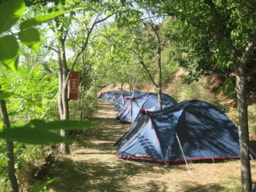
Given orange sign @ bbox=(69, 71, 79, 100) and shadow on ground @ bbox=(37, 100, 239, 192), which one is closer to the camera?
shadow on ground @ bbox=(37, 100, 239, 192)

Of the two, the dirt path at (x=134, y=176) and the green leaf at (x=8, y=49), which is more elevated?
the green leaf at (x=8, y=49)

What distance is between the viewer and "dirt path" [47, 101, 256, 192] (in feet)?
18.0

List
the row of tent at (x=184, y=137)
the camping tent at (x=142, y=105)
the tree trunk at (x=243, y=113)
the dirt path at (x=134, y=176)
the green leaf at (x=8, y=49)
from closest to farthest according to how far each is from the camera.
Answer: the green leaf at (x=8, y=49) < the tree trunk at (x=243, y=113) < the dirt path at (x=134, y=176) < the row of tent at (x=184, y=137) < the camping tent at (x=142, y=105)

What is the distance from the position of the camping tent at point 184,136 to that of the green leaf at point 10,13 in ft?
22.1

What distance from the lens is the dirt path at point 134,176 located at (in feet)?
18.0

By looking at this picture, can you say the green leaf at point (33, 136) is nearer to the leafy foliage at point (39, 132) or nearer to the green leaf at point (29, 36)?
the leafy foliage at point (39, 132)

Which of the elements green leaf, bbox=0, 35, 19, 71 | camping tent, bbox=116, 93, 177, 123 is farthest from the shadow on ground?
camping tent, bbox=116, 93, 177, 123

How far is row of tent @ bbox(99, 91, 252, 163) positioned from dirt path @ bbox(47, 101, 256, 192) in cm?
25

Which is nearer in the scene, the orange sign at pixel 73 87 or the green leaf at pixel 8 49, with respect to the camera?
the green leaf at pixel 8 49

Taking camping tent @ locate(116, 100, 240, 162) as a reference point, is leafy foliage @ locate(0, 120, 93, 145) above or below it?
above

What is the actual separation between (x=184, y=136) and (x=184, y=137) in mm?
28

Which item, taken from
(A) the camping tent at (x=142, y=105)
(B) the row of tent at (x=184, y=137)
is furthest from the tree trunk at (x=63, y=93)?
(A) the camping tent at (x=142, y=105)

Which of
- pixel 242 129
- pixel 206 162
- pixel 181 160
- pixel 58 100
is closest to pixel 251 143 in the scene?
pixel 206 162

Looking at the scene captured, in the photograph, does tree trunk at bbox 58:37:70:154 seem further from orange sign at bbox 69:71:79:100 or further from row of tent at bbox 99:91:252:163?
row of tent at bbox 99:91:252:163
